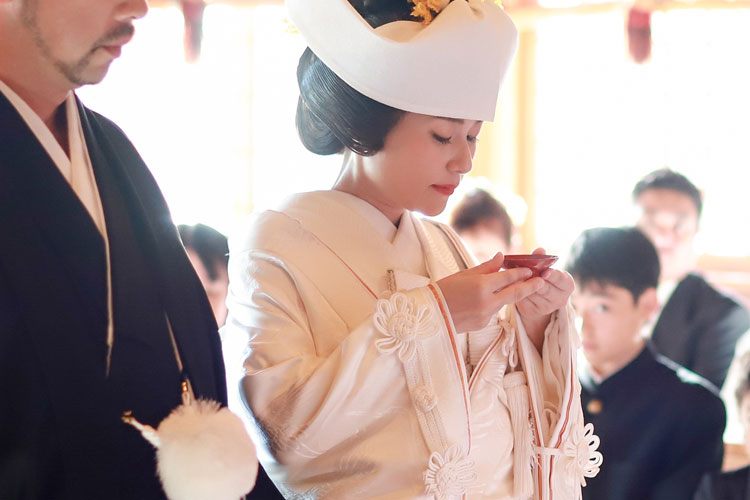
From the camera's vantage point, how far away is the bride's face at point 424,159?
1516mm

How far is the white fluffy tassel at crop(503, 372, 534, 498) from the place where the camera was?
1545 millimetres

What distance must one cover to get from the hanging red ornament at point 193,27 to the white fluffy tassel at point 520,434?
3643 mm

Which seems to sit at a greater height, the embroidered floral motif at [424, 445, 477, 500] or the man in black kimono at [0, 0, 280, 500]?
the man in black kimono at [0, 0, 280, 500]

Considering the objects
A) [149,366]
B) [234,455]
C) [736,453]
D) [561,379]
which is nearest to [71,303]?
[149,366]

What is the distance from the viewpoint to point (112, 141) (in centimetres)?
130

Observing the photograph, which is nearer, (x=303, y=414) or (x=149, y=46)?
(x=303, y=414)

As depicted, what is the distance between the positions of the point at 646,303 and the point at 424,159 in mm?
1417

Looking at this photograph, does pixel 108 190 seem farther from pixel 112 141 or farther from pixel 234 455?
pixel 234 455

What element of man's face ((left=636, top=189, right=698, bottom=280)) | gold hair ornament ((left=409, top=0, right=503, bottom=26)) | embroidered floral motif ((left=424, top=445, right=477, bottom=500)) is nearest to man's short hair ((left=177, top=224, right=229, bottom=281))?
gold hair ornament ((left=409, top=0, right=503, bottom=26))

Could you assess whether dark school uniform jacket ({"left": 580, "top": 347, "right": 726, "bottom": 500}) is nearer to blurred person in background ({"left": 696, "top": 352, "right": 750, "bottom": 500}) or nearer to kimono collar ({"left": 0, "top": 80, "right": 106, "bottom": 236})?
blurred person in background ({"left": 696, "top": 352, "right": 750, "bottom": 500})

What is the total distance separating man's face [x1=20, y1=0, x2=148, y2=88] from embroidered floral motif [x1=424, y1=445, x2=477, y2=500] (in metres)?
0.76

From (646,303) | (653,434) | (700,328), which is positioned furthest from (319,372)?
(700,328)

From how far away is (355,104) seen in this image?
152cm

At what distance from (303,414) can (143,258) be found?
1.15 ft
